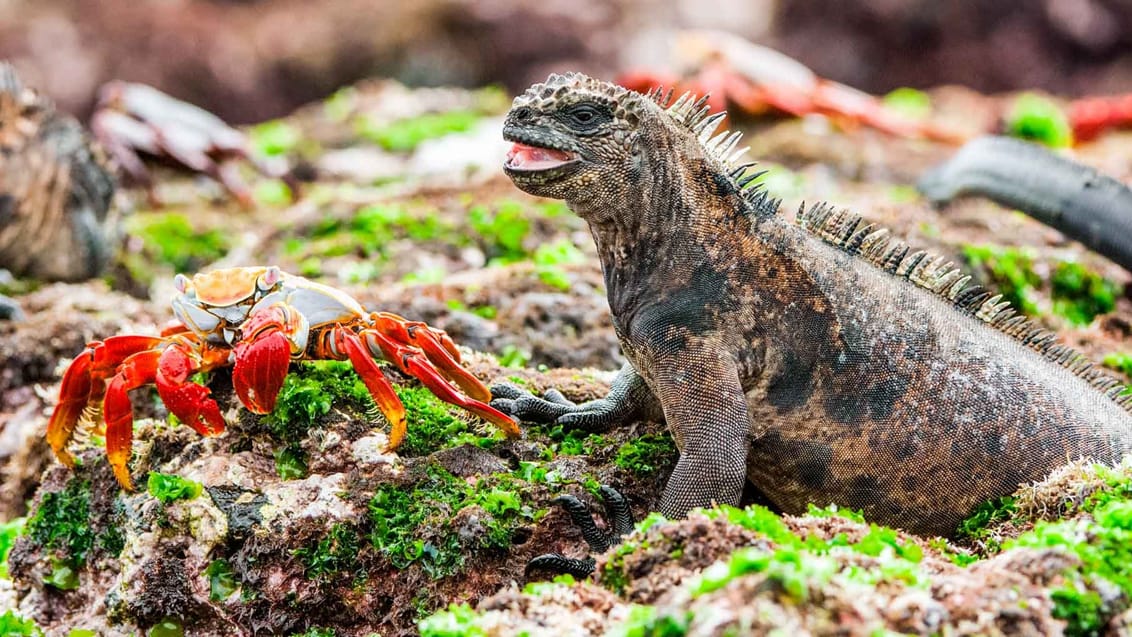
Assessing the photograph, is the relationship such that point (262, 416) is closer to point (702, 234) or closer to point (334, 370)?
point (334, 370)

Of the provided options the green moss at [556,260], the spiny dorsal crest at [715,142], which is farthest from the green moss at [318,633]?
the green moss at [556,260]

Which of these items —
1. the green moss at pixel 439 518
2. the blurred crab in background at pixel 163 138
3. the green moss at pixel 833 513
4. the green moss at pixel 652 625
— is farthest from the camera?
the blurred crab in background at pixel 163 138

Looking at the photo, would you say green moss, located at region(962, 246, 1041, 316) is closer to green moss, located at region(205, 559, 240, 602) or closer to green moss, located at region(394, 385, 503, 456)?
green moss, located at region(394, 385, 503, 456)

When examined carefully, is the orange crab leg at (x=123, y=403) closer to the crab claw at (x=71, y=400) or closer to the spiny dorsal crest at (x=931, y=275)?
the crab claw at (x=71, y=400)

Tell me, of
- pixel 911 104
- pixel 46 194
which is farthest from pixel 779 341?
pixel 911 104

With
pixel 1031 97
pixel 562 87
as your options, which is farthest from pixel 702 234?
pixel 1031 97

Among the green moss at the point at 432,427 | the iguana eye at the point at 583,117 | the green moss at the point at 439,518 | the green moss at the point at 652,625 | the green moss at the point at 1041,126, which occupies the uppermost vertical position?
the iguana eye at the point at 583,117

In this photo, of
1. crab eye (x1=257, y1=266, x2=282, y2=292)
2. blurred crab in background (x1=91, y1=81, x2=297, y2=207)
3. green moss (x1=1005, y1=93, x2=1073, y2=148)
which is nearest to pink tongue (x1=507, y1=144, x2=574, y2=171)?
crab eye (x1=257, y1=266, x2=282, y2=292)
